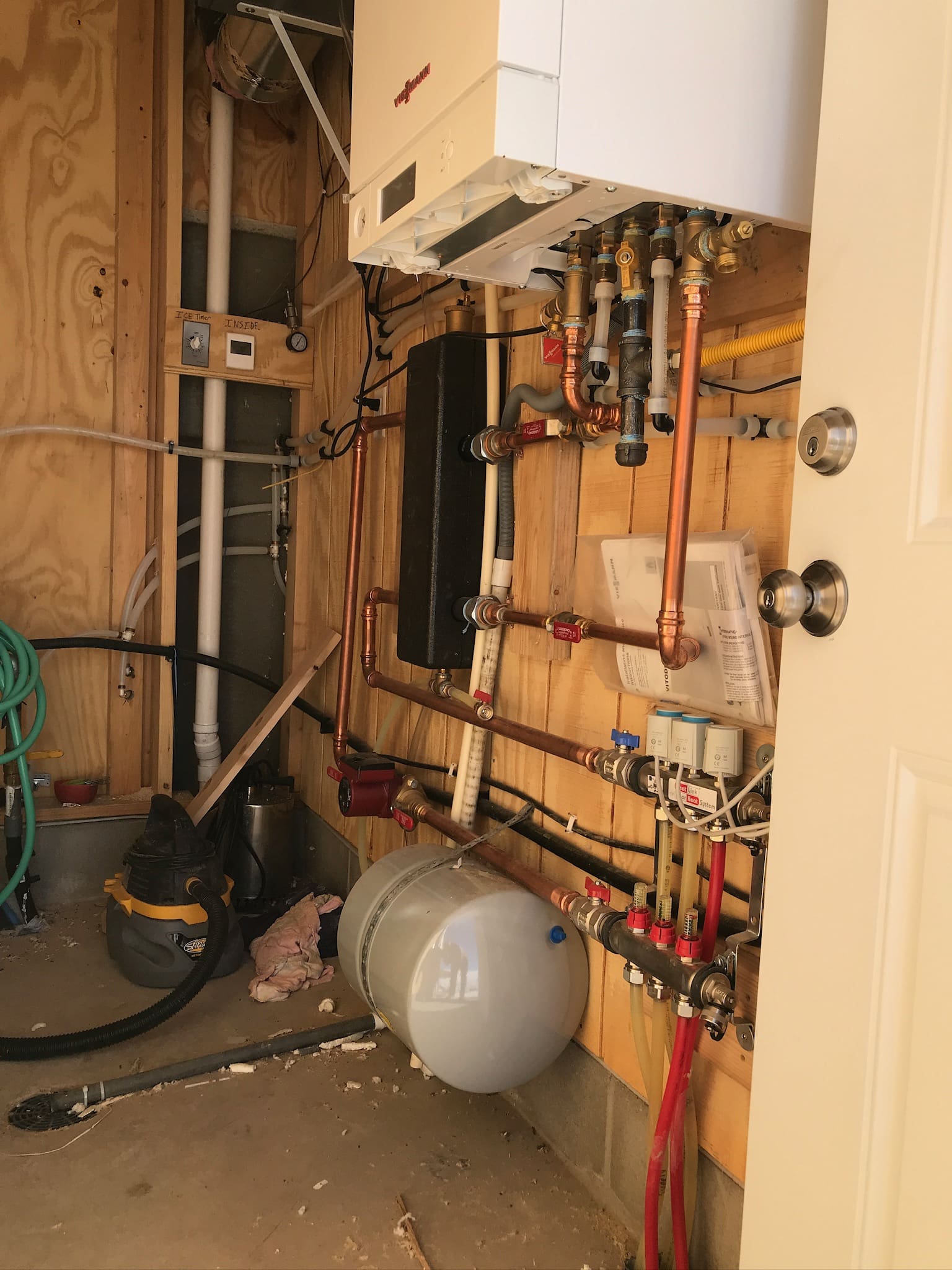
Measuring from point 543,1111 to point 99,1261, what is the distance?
27.3 inches

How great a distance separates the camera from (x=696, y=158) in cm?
90

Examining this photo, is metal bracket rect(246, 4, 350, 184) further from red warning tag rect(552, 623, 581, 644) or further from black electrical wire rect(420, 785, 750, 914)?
black electrical wire rect(420, 785, 750, 914)

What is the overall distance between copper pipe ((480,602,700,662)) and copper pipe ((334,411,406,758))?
0.63m

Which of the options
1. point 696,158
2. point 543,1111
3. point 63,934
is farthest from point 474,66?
point 63,934

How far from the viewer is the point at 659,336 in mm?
1085

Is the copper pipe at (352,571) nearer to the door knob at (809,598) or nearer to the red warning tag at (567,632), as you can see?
the red warning tag at (567,632)

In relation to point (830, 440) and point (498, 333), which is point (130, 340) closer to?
point (498, 333)

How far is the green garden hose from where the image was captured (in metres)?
2.23

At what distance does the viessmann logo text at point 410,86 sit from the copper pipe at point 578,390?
1.08 ft

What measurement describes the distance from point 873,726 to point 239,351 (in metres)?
2.36

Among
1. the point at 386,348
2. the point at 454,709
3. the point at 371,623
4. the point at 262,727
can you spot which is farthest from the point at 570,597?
the point at 262,727

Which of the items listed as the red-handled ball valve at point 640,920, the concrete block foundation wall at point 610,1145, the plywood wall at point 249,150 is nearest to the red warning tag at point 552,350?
the red-handled ball valve at point 640,920

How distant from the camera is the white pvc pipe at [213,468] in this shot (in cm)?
259

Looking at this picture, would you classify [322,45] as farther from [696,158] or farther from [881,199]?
[881,199]
